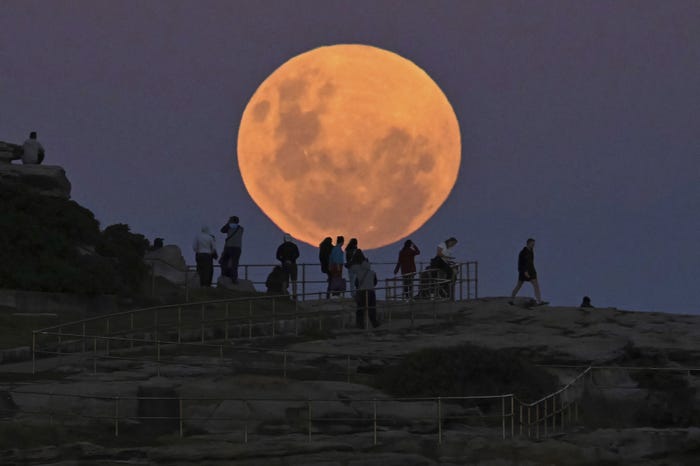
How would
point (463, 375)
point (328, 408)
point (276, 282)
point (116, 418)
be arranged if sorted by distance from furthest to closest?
1. point (276, 282)
2. point (463, 375)
3. point (328, 408)
4. point (116, 418)

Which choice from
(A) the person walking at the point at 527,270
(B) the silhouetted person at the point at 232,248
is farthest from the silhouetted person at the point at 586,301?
(B) the silhouetted person at the point at 232,248

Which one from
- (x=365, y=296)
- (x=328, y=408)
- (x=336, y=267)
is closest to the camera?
(x=328, y=408)

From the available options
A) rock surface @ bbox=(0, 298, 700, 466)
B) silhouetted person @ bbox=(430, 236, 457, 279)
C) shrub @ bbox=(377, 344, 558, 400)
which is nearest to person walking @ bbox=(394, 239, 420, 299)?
silhouetted person @ bbox=(430, 236, 457, 279)

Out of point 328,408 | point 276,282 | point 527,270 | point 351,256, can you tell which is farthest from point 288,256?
point 328,408

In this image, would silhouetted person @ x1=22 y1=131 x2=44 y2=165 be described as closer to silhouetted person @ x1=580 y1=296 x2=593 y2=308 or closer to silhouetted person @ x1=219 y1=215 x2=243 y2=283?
silhouetted person @ x1=219 y1=215 x2=243 y2=283

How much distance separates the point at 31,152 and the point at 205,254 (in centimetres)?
594

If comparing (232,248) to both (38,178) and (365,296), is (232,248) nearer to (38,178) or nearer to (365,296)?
(38,178)

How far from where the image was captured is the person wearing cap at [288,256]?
38281 millimetres

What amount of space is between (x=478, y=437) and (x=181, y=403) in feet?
14.3

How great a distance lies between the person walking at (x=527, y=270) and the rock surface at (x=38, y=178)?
41.6ft

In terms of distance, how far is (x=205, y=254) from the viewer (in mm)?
37688

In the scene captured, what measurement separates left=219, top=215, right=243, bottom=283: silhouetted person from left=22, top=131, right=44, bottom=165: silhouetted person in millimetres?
6066

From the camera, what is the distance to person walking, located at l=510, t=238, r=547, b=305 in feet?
116

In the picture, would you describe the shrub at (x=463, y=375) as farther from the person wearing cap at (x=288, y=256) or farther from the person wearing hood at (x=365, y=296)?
the person wearing cap at (x=288, y=256)
